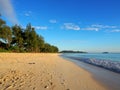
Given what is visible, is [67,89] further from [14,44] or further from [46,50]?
[46,50]

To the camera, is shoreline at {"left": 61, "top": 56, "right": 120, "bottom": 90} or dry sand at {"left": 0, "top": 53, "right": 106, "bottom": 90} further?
shoreline at {"left": 61, "top": 56, "right": 120, "bottom": 90}

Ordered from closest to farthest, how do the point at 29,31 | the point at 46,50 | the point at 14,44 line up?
the point at 14,44
the point at 29,31
the point at 46,50

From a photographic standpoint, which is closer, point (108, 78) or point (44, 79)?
point (44, 79)

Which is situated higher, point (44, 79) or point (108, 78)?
point (44, 79)

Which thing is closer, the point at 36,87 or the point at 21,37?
the point at 36,87

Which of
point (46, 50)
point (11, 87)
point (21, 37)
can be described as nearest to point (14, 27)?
point (21, 37)

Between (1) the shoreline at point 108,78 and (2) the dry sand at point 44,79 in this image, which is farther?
(1) the shoreline at point 108,78

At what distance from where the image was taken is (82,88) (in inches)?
285

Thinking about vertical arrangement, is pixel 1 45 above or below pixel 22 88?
above

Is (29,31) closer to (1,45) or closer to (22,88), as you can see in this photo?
(1,45)

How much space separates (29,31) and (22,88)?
221 feet

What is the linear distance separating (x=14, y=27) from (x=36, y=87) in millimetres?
65048

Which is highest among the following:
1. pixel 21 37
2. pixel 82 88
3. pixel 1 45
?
pixel 21 37

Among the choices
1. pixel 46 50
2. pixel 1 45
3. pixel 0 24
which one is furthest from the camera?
pixel 46 50
